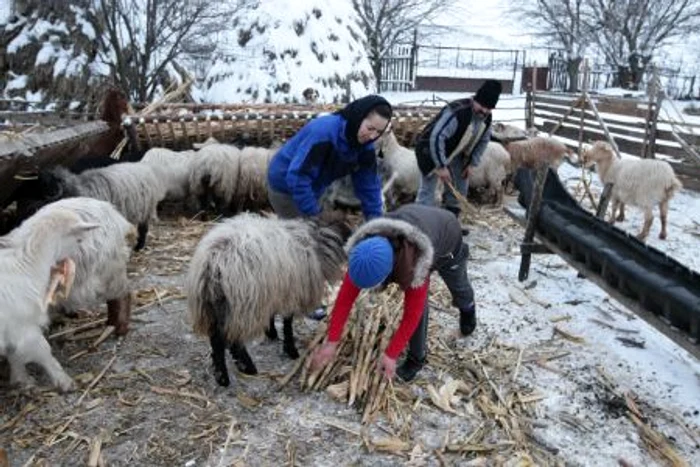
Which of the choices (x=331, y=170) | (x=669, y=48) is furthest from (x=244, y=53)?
(x=669, y=48)

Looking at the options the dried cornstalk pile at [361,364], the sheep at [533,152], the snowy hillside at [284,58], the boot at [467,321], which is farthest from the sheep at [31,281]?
the snowy hillside at [284,58]

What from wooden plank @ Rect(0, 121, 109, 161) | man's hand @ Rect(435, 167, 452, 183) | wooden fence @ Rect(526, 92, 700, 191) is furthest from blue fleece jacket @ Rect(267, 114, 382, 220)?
wooden fence @ Rect(526, 92, 700, 191)

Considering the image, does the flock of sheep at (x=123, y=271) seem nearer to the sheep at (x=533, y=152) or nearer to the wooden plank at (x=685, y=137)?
the sheep at (x=533, y=152)

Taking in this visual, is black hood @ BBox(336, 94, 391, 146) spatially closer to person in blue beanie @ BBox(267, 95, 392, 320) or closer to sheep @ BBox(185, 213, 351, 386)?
person in blue beanie @ BBox(267, 95, 392, 320)

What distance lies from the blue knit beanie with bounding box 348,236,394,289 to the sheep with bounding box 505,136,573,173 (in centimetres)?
709

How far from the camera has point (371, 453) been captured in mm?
3270

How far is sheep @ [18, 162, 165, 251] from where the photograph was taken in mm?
5344

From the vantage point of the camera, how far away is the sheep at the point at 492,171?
28.3ft

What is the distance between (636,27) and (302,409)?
26.0 metres

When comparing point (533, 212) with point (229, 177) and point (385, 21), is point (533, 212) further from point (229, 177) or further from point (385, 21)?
point (385, 21)

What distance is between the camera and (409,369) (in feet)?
13.0

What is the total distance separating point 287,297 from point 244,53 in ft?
45.8

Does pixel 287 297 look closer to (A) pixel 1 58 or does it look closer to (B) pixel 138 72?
(B) pixel 138 72

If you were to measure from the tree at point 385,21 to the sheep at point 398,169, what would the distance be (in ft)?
47.4
